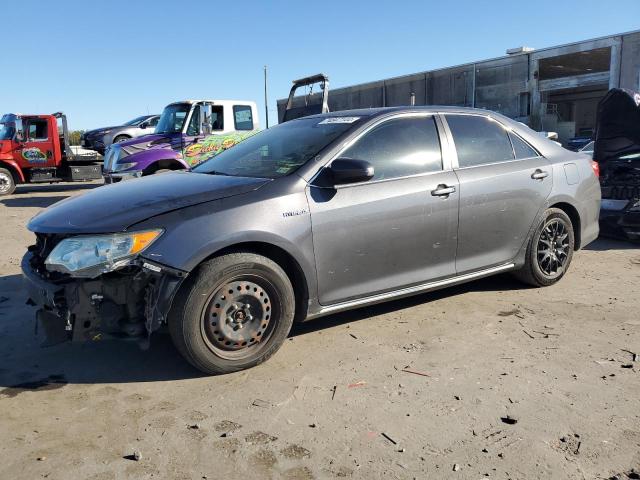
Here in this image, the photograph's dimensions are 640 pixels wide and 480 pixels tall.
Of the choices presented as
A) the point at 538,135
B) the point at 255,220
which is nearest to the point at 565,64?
the point at 538,135

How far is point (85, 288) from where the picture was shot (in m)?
3.17

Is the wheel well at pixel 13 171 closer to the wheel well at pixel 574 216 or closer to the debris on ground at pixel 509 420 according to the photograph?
the wheel well at pixel 574 216

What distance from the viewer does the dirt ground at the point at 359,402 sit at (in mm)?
2557

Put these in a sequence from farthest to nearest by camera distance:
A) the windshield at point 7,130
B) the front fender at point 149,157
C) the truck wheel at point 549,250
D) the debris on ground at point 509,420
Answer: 1. the windshield at point 7,130
2. the front fender at point 149,157
3. the truck wheel at point 549,250
4. the debris on ground at point 509,420

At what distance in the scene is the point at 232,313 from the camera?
344cm

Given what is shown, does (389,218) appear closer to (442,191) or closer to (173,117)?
(442,191)

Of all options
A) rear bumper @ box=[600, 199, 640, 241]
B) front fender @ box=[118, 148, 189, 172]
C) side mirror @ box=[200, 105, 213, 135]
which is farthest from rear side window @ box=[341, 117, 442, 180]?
side mirror @ box=[200, 105, 213, 135]

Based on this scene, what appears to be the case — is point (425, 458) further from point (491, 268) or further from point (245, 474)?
point (491, 268)

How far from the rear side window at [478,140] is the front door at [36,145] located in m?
14.4

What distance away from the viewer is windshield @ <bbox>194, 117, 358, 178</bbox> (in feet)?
13.1

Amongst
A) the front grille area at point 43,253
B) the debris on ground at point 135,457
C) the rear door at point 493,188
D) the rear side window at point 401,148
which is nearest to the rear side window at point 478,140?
the rear door at point 493,188

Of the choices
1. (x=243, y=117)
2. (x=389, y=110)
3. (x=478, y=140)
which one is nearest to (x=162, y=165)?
(x=243, y=117)

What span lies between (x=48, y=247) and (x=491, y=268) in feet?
11.2

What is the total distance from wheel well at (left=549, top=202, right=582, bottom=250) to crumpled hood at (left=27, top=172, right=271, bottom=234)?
10.0 ft
